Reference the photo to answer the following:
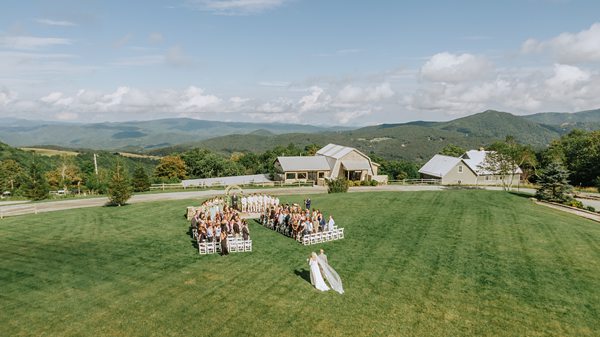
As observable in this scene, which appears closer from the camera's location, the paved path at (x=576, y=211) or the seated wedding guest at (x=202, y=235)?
the seated wedding guest at (x=202, y=235)

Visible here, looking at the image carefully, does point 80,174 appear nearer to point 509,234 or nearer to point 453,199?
point 453,199

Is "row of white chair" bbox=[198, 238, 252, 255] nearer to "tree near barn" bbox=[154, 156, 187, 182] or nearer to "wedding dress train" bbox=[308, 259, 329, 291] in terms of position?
"wedding dress train" bbox=[308, 259, 329, 291]

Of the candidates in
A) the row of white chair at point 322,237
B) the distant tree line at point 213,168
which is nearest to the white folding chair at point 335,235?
the row of white chair at point 322,237

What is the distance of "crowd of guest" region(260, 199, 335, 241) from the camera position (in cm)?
2181

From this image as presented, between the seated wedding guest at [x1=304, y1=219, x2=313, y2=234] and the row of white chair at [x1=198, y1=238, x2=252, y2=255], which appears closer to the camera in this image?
the row of white chair at [x1=198, y1=238, x2=252, y2=255]

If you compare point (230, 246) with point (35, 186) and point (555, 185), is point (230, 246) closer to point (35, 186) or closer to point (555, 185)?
point (35, 186)

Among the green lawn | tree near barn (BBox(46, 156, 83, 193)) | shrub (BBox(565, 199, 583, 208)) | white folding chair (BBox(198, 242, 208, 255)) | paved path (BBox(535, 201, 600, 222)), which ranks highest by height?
tree near barn (BBox(46, 156, 83, 193))

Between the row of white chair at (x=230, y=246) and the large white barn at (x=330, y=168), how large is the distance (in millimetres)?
35808

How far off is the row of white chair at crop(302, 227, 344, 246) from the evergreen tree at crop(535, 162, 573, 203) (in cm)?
2656

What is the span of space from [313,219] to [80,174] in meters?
64.8

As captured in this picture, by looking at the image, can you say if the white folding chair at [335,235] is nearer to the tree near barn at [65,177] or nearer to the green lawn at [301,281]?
the green lawn at [301,281]

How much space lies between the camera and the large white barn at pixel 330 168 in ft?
186

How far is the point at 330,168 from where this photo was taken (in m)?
57.8

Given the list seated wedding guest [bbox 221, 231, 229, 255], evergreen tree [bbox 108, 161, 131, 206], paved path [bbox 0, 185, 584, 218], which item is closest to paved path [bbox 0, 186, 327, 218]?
paved path [bbox 0, 185, 584, 218]
